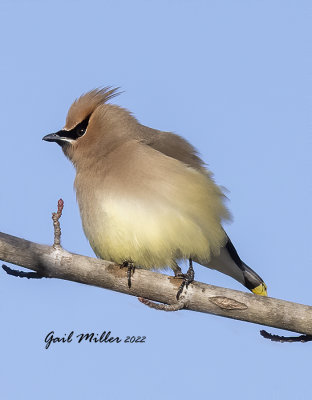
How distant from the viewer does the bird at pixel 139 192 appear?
5918 mm

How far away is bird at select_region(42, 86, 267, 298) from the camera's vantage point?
592cm

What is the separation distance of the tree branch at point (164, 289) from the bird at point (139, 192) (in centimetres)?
14

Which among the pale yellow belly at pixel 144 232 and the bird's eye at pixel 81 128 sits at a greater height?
the bird's eye at pixel 81 128

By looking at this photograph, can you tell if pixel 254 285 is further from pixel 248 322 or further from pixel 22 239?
pixel 22 239

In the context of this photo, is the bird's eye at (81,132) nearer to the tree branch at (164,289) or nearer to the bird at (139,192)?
the bird at (139,192)

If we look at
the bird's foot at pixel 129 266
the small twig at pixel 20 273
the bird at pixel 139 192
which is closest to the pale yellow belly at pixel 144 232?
the bird at pixel 139 192

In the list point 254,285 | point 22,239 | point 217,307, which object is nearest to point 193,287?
point 217,307

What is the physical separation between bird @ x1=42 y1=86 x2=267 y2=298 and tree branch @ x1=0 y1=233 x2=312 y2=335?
0.14 meters

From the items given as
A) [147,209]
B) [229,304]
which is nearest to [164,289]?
[229,304]

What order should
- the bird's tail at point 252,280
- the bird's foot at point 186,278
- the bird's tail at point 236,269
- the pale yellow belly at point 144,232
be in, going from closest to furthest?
the bird's foot at point 186,278 < the pale yellow belly at point 144,232 < the bird's tail at point 236,269 < the bird's tail at point 252,280

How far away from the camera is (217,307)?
525 cm

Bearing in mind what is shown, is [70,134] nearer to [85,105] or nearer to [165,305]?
[85,105]

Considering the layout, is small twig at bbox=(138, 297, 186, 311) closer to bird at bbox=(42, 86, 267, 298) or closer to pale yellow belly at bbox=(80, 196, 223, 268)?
bird at bbox=(42, 86, 267, 298)

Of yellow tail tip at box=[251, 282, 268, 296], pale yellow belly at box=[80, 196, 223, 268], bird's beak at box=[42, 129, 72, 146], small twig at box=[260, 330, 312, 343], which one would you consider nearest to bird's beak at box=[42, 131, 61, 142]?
bird's beak at box=[42, 129, 72, 146]
